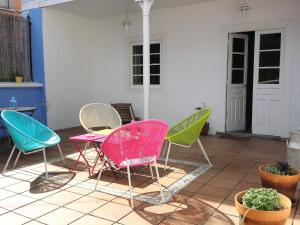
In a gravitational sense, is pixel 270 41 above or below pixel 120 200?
above

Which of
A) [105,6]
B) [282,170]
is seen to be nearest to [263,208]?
[282,170]

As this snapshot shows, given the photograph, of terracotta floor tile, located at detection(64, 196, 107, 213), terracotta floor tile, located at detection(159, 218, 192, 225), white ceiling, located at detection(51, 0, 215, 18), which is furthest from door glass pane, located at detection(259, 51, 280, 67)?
terracotta floor tile, located at detection(64, 196, 107, 213)

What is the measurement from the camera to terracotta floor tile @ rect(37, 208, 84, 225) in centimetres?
259

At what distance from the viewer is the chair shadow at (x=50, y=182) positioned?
3375mm

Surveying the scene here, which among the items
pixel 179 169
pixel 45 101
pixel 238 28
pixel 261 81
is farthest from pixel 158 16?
pixel 179 169

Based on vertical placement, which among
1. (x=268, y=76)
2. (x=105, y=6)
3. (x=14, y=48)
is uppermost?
(x=105, y=6)

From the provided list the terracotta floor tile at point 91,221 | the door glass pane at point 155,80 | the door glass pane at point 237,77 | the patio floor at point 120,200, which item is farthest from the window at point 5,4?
the terracotta floor tile at point 91,221

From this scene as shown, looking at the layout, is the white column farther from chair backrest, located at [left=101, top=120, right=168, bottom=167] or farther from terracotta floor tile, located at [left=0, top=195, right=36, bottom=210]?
terracotta floor tile, located at [left=0, top=195, right=36, bottom=210]

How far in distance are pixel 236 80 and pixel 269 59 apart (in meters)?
0.86

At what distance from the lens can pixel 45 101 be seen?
22.8 feet

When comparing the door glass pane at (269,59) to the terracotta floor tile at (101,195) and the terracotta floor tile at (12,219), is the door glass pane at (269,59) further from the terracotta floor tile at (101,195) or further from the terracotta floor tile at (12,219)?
the terracotta floor tile at (12,219)

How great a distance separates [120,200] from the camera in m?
3.06

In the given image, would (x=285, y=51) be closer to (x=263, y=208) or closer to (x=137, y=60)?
(x=137, y=60)

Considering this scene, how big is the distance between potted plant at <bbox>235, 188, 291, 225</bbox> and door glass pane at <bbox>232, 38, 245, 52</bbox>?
15.6 ft
